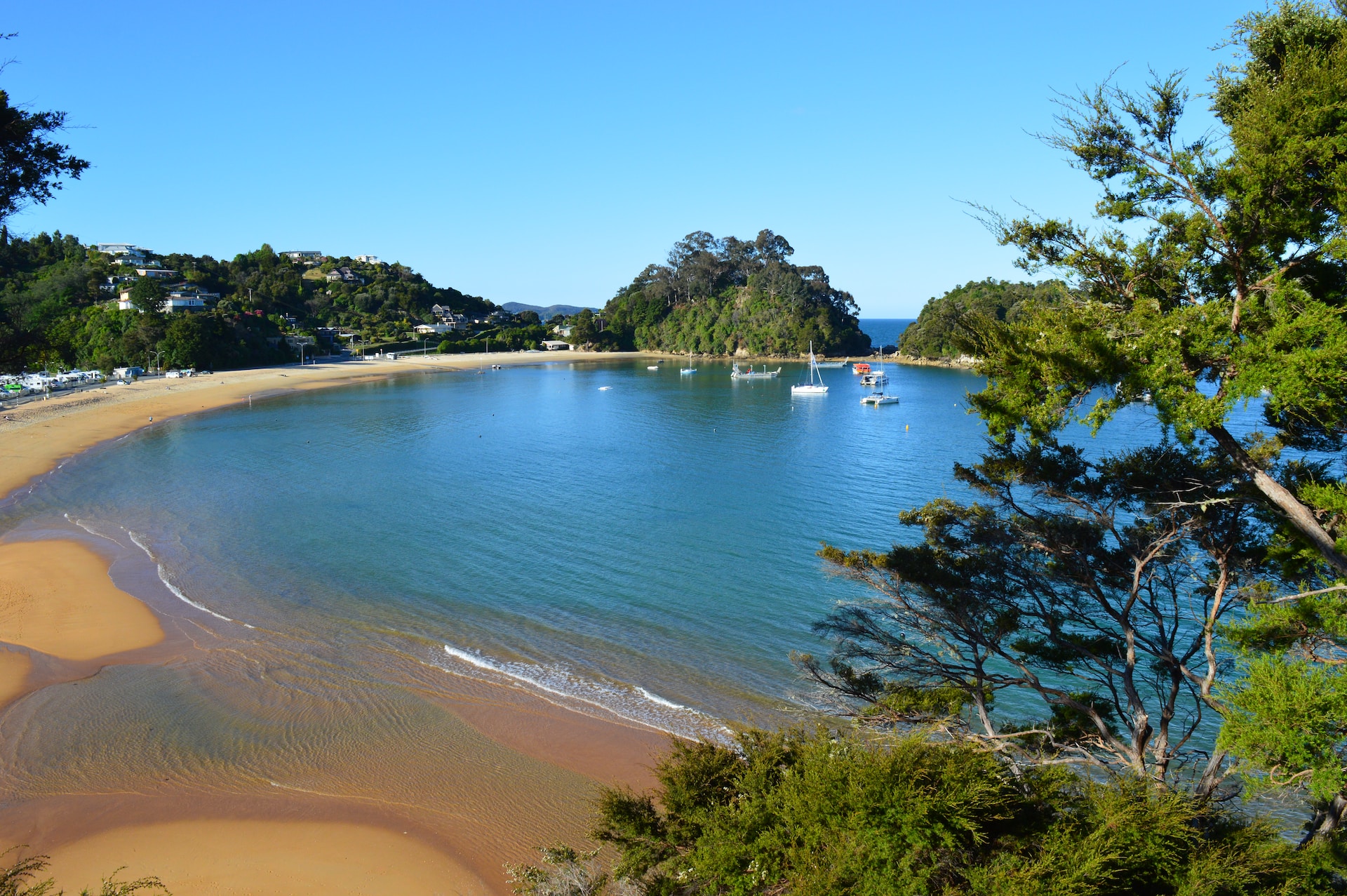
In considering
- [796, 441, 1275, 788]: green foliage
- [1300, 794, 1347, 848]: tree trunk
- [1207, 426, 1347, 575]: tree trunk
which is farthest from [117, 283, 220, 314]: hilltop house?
[1300, 794, 1347, 848]: tree trunk

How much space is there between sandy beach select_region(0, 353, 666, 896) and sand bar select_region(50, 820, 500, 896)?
0.06ft

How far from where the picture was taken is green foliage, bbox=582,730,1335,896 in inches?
234

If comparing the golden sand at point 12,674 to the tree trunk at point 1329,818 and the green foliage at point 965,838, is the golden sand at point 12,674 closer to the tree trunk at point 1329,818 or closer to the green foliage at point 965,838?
the green foliage at point 965,838

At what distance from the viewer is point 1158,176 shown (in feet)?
23.9

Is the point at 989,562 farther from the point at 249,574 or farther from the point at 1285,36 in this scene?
the point at 249,574

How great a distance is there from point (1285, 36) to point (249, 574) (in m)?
23.3

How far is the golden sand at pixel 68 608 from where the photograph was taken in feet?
55.1

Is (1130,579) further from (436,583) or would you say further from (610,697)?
(436,583)

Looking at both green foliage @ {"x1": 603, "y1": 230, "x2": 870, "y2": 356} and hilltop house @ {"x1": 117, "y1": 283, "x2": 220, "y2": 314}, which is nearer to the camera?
hilltop house @ {"x1": 117, "y1": 283, "x2": 220, "y2": 314}

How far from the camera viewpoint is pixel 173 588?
20359 millimetres

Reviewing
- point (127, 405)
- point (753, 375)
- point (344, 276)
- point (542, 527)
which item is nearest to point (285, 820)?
point (542, 527)

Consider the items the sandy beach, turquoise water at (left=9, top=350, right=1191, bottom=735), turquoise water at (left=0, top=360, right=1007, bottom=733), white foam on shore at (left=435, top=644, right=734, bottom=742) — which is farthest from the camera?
turquoise water at (left=0, top=360, right=1007, bottom=733)

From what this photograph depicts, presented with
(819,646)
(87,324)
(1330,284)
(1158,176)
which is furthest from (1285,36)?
(87,324)

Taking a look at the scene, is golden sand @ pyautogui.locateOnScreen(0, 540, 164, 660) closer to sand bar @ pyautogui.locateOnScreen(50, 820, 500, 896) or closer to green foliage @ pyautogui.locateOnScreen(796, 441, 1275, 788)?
sand bar @ pyautogui.locateOnScreen(50, 820, 500, 896)
